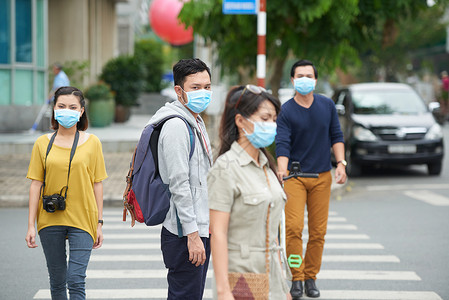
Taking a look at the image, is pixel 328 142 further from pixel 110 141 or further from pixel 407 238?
pixel 110 141

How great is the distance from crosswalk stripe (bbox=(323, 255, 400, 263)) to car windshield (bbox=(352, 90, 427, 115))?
6.95m

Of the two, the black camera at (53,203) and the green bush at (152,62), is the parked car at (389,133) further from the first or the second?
the green bush at (152,62)

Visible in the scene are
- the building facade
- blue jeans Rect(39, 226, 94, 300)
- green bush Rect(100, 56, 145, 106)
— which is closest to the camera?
blue jeans Rect(39, 226, 94, 300)

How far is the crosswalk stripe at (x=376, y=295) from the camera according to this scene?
221 inches

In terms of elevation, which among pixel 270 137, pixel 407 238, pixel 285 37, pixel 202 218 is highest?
pixel 285 37

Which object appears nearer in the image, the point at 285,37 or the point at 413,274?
the point at 413,274

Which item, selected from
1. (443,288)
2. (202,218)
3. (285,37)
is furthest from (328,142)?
(285,37)

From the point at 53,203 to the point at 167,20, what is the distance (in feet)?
44.3

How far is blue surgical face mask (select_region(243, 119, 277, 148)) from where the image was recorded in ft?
10.2

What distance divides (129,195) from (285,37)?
34.5ft

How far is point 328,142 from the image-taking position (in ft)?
18.5

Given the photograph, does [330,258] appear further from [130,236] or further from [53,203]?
[53,203]

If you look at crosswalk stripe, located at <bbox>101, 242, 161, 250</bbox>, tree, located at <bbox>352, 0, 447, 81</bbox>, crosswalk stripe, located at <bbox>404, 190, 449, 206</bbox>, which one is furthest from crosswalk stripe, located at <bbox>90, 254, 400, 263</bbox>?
tree, located at <bbox>352, 0, 447, 81</bbox>

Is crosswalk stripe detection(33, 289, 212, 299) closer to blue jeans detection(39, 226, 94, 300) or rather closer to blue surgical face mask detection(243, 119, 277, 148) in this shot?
blue jeans detection(39, 226, 94, 300)
